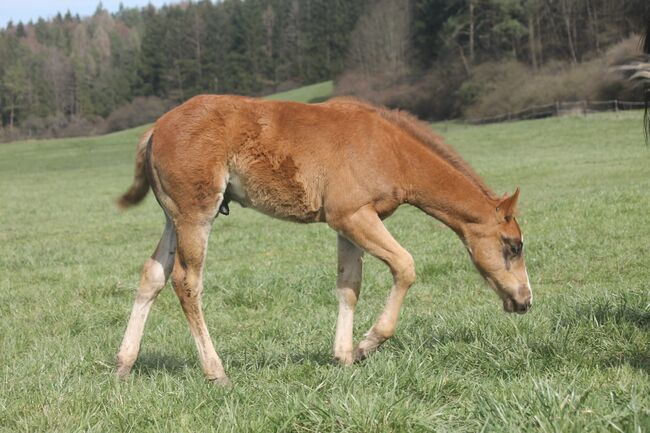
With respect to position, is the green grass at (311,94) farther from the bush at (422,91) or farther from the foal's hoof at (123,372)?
the foal's hoof at (123,372)

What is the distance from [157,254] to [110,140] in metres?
70.8

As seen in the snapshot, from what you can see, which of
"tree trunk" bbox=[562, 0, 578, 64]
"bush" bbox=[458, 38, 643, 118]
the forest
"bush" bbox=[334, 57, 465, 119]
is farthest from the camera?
"bush" bbox=[334, 57, 465, 119]

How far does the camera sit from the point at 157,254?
19.3ft

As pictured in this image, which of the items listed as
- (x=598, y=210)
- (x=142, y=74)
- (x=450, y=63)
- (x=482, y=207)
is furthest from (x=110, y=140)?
(x=482, y=207)

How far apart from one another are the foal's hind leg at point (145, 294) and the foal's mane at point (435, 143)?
2.01 m

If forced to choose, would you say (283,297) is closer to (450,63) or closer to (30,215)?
(30,215)

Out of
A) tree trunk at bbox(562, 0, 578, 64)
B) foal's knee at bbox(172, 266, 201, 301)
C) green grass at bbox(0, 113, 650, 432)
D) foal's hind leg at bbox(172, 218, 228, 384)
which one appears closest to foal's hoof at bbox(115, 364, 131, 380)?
green grass at bbox(0, 113, 650, 432)

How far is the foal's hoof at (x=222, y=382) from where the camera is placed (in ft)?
14.8

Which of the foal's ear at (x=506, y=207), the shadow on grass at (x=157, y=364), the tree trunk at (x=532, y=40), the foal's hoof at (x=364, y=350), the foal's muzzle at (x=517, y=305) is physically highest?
the tree trunk at (x=532, y=40)

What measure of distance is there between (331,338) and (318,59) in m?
116

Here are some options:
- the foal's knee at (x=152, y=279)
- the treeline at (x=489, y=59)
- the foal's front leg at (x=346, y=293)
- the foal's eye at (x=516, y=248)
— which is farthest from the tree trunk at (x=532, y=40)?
the foal's knee at (x=152, y=279)

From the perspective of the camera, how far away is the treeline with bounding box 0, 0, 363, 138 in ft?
379

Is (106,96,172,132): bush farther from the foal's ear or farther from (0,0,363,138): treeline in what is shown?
the foal's ear

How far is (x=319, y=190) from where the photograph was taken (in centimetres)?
549
